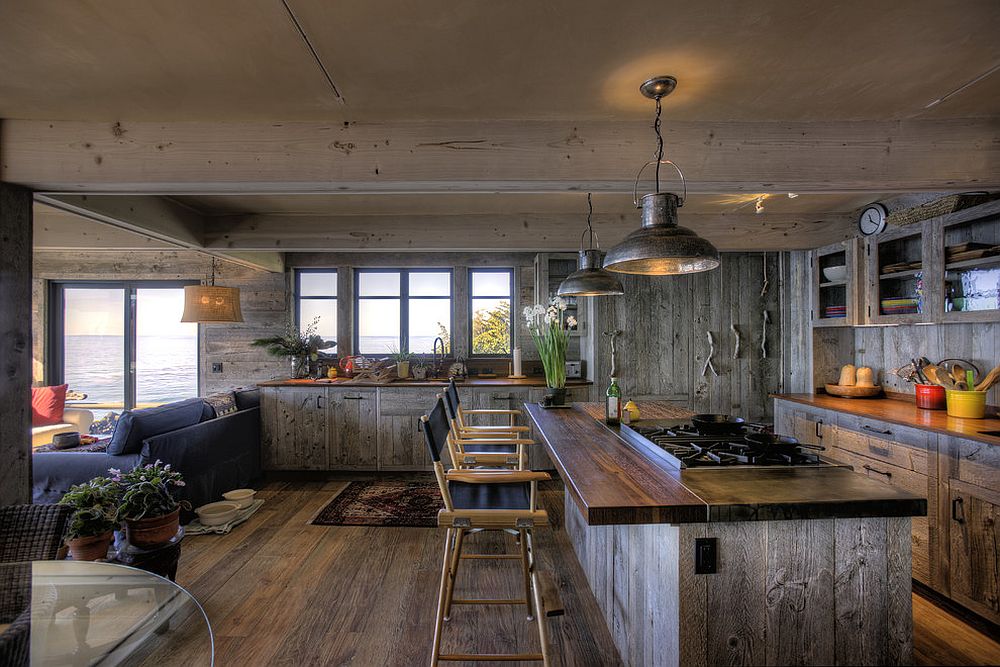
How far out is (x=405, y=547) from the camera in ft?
10.5

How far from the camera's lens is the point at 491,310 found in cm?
551

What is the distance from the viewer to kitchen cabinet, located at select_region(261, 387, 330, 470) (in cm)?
471

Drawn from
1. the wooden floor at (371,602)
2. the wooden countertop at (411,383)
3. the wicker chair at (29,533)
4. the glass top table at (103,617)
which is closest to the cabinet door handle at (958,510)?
the wooden floor at (371,602)

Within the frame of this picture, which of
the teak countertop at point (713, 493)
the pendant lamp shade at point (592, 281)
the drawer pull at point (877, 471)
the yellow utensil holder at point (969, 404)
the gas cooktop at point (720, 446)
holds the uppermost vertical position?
the pendant lamp shade at point (592, 281)

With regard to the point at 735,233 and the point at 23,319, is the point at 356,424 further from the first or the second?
the point at 735,233

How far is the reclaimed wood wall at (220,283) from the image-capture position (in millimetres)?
5488

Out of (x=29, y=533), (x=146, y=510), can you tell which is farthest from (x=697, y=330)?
(x=29, y=533)

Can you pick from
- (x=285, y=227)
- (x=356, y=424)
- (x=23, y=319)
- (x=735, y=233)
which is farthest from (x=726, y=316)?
(x=23, y=319)

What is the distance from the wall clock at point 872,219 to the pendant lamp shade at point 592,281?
7.52ft

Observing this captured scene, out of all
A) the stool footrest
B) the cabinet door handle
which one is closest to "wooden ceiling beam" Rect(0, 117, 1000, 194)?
the cabinet door handle

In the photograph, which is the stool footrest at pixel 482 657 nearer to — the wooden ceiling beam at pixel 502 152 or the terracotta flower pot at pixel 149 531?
the terracotta flower pot at pixel 149 531

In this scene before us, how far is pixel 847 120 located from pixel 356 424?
439 centimetres

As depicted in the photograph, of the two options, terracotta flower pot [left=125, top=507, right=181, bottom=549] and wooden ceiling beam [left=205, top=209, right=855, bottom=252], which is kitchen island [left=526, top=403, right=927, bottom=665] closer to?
terracotta flower pot [left=125, top=507, right=181, bottom=549]

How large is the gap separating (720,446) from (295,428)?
4005 millimetres
